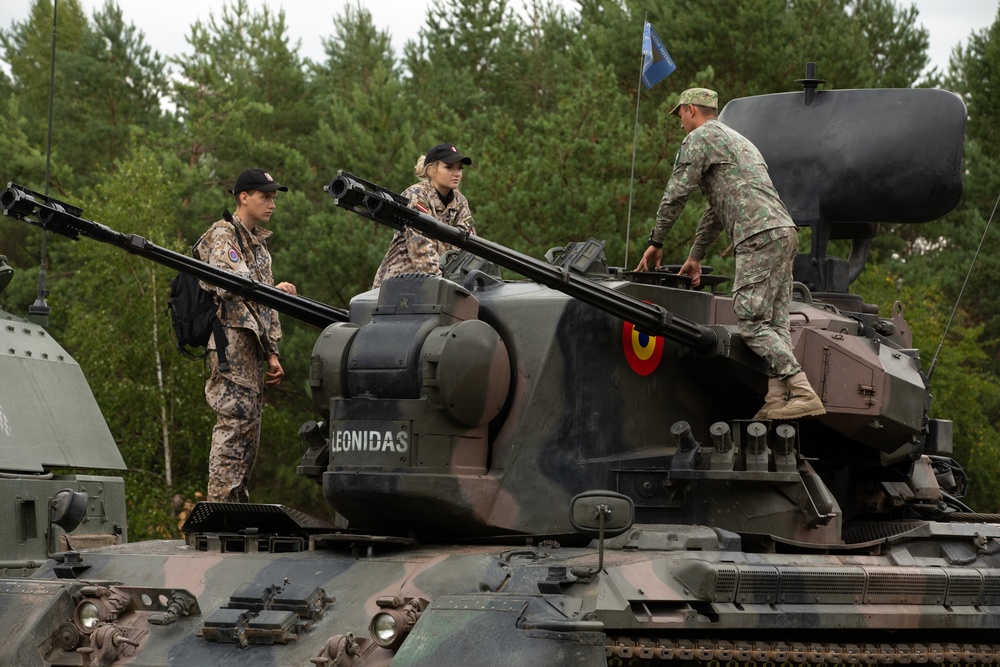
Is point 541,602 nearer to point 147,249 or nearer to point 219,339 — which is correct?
point 147,249

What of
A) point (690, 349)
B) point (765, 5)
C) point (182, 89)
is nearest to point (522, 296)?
point (690, 349)

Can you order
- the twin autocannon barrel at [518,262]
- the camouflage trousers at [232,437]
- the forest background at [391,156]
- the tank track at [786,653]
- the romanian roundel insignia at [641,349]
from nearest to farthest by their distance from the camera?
the tank track at [786,653] < the twin autocannon barrel at [518,262] < the romanian roundel insignia at [641,349] < the camouflage trousers at [232,437] < the forest background at [391,156]

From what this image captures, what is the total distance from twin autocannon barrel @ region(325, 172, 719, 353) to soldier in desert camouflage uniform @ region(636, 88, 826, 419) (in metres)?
0.38

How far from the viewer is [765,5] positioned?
28.5 m

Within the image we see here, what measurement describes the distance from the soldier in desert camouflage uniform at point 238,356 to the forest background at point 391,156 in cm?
1310

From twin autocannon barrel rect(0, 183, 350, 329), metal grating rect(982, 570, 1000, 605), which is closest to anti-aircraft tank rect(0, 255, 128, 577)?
twin autocannon barrel rect(0, 183, 350, 329)

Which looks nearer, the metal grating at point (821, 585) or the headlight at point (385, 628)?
the headlight at point (385, 628)

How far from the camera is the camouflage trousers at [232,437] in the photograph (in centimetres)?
1056

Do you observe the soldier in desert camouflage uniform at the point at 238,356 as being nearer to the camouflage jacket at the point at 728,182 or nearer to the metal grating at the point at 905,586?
the camouflage jacket at the point at 728,182

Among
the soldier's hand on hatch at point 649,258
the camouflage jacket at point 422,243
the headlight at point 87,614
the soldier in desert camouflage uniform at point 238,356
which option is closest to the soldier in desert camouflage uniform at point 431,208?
the camouflage jacket at point 422,243

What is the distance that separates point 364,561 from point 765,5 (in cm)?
2210

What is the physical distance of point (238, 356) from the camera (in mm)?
10719

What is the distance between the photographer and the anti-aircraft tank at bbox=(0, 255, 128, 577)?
12328mm

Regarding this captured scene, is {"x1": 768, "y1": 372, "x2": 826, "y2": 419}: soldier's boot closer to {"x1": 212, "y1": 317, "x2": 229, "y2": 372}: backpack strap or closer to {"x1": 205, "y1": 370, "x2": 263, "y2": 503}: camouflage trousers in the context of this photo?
{"x1": 205, "y1": 370, "x2": 263, "y2": 503}: camouflage trousers
